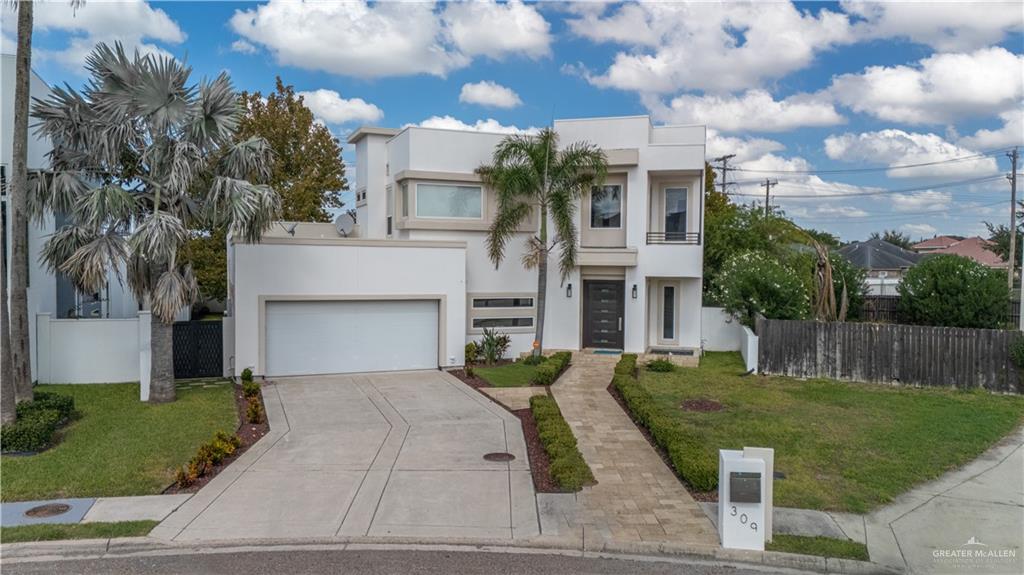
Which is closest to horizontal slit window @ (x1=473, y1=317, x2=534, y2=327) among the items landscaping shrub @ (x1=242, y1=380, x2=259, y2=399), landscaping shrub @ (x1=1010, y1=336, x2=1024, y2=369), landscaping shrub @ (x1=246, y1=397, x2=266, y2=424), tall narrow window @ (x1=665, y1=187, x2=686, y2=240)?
tall narrow window @ (x1=665, y1=187, x2=686, y2=240)

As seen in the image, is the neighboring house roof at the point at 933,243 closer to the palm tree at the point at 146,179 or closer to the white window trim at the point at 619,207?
the white window trim at the point at 619,207

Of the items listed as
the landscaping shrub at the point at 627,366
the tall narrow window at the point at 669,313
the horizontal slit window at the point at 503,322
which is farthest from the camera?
the tall narrow window at the point at 669,313

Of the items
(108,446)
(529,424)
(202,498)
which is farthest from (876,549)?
(108,446)

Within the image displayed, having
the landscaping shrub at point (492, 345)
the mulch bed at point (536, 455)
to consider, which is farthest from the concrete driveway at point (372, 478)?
the landscaping shrub at point (492, 345)

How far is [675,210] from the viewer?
2148cm

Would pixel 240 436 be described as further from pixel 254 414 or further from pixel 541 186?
pixel 541 186

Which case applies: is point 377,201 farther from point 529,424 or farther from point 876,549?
point 876,549

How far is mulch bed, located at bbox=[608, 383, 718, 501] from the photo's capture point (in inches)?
336

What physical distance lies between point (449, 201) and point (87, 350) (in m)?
9.92

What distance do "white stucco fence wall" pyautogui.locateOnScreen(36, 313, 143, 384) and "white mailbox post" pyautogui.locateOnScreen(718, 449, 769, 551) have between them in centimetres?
1318

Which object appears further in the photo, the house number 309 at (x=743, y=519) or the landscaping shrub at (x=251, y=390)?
the landscaping shrub at (x=251, y=390)

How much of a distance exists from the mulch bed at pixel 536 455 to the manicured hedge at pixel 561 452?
0.12 m

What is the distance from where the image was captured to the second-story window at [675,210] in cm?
2134

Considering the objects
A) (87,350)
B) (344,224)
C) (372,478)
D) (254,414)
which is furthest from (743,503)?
(344,224)
